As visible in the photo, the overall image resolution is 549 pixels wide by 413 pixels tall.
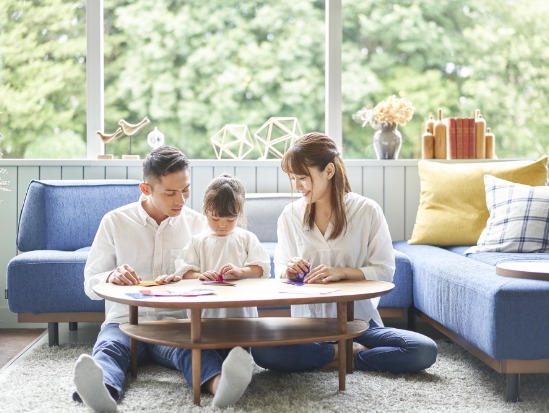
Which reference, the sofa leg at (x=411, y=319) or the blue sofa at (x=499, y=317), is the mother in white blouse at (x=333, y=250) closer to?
the blue sofa at (x=499, y=317)

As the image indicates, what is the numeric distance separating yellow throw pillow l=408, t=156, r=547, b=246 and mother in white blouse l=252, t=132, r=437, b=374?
3.16 ft

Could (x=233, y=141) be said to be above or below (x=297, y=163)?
above

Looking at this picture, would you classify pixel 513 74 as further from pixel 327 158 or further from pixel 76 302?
pixel 76 302

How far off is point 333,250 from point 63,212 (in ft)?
5.10

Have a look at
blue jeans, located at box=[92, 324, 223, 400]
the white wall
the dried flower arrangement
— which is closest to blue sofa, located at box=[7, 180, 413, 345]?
the white wall

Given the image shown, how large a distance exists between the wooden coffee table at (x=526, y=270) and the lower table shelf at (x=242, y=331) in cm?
51

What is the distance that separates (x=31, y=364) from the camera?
2.85m

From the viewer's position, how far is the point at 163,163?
2.59m

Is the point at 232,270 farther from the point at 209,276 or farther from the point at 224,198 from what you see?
the point at 224,198

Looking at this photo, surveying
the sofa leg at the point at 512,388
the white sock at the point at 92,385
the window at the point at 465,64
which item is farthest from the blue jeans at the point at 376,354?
the window at the point at 465,64

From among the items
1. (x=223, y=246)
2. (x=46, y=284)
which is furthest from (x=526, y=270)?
(x=46, y=284)

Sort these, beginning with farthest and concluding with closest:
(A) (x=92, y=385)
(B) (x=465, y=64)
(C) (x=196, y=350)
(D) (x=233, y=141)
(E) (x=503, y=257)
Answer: (B) (x=465, y=64) → (D) (x=233, y=141) → (E) (x=503, y=257) → (C) (x=196, y=350) → (A) (x=92, y=385)

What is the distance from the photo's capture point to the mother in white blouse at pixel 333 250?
8.33ft

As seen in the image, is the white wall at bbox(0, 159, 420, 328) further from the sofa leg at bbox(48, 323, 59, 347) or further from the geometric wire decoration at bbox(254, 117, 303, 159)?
the sofa leg at bbox(48, 323, 59, 347)
